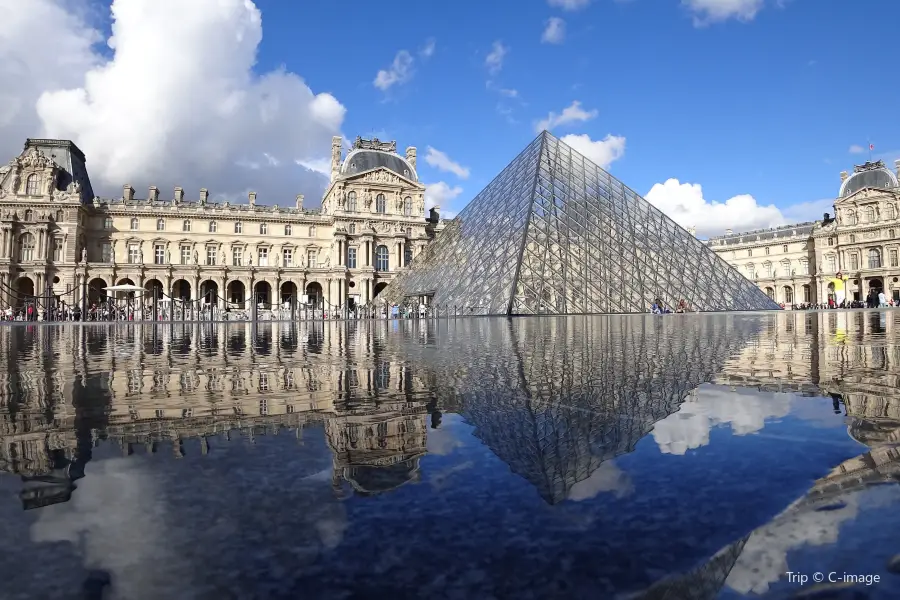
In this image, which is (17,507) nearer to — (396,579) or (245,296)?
(396,579)

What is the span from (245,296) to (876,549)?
42698 millimetres

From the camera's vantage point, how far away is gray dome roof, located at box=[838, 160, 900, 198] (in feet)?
160

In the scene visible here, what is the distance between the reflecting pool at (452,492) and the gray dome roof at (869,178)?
60.0 m

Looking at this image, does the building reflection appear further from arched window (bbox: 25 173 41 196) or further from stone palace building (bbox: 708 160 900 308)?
stone palace building (bbox: 708 160 900 308)

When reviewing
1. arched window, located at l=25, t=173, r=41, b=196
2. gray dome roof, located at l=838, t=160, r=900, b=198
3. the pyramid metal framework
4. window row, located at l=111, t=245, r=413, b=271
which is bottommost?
the pyramid metal framework

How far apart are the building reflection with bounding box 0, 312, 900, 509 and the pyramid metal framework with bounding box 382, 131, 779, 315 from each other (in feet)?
43.9

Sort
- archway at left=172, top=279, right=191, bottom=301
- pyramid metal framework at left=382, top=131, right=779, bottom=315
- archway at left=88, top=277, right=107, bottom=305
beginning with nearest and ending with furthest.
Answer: pyramid metal framework at left=382, top=131, right=779, bottom=315 → archway at left=88, top=277, right=107, bottom=305 → archway at left=172, top=279, right=191, bottom=301

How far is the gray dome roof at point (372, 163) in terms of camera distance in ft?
137

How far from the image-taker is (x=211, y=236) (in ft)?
132

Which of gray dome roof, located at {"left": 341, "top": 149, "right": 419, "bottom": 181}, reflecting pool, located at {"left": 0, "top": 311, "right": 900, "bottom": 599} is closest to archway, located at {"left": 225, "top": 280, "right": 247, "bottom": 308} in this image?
gray dome roof, located at {"left": 341, "top": 149, "right": 419, "bottom": 181}

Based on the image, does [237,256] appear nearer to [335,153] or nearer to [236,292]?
[236,292]

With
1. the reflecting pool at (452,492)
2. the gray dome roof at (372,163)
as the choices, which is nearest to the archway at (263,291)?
the gray dome roof at (372,163)

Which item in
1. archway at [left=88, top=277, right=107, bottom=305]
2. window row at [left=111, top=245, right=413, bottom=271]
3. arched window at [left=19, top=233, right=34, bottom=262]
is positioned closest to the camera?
arched window at [left=19, top=233, right=34, bottom=262]

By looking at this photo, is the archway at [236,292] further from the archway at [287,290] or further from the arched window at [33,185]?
the arched window at [33,185]
